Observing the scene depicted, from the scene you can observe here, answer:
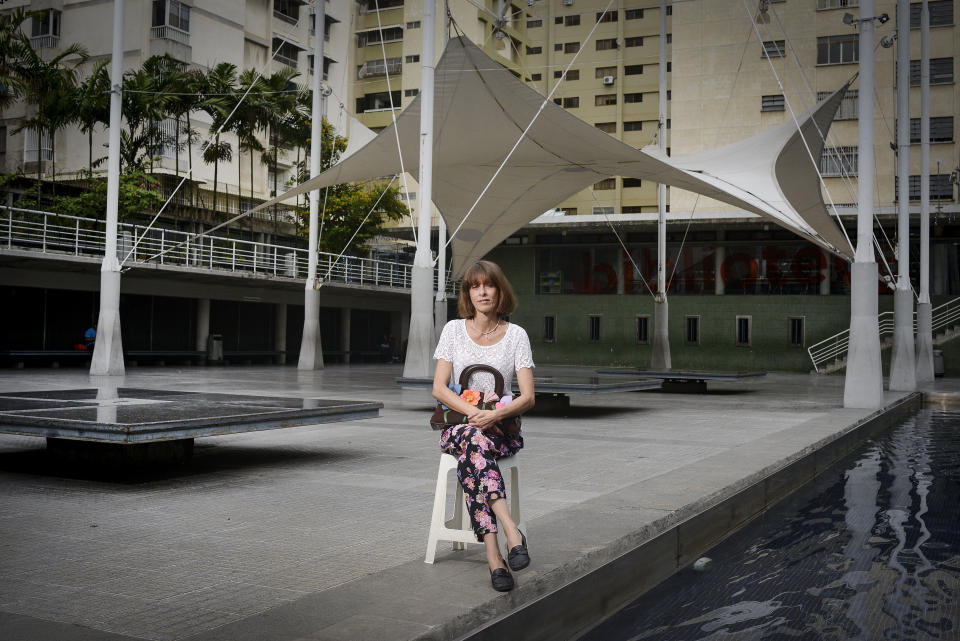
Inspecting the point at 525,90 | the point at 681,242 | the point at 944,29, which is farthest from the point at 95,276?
the point at 944,29

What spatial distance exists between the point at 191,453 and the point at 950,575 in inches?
245

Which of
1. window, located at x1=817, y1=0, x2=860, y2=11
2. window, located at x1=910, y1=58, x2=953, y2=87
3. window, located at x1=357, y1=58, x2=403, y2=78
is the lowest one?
window, located at x1=910, y1=58, x2=953, y2=87

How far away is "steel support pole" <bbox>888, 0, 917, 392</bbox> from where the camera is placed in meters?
22.8

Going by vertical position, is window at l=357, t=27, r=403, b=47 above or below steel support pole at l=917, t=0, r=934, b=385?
above

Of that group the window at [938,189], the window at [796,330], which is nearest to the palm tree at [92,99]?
the window at [796,330]

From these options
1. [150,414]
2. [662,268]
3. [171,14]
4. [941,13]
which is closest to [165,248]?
[171,14]

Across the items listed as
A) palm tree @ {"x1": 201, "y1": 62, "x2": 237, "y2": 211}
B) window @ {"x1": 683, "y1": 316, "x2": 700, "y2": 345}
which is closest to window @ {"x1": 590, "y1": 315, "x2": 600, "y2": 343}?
window @ {"x1": 683, "y1": 316, "x2": 700, "y2": 345}

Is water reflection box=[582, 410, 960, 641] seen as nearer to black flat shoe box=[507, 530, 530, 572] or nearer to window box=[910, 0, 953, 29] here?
black flat shoe box=[507, 530, 530, 572]

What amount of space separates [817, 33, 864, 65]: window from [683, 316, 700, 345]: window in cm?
1397

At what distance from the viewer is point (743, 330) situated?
38688 millimetres

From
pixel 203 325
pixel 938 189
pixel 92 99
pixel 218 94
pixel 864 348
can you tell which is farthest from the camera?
pixel 938 189

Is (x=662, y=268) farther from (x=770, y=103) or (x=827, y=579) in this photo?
(x=827, y=579)

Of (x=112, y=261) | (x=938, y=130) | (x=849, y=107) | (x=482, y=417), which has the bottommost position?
(x=482, y=417)

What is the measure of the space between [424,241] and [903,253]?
13254 millimetres
